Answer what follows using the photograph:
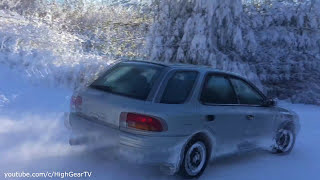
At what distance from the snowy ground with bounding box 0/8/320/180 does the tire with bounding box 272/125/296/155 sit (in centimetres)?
13

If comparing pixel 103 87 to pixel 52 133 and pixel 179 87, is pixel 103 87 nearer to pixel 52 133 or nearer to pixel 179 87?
pixel 179 87

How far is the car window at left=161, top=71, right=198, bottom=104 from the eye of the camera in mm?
4906

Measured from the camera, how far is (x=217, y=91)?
5.54m

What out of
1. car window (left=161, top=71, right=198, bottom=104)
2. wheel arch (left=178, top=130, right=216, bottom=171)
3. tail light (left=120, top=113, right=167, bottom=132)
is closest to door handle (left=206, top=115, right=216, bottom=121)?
wheel arch (left=178, top=130, right=216, bottom=171)

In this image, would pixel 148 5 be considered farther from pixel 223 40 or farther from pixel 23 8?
pixel 23 8

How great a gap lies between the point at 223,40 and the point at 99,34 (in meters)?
4.53

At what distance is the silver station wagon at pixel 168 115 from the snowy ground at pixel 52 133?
1.06ft

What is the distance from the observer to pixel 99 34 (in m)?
14.8

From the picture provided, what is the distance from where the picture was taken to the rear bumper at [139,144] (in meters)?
4.56

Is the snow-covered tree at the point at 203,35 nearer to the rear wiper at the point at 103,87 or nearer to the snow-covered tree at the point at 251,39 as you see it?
the snow-covered tree at the point at 251,39

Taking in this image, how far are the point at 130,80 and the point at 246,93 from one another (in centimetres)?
191

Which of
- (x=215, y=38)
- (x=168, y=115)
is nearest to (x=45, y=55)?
(x=215, y=38)

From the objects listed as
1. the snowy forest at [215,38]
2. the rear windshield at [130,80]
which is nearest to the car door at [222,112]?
the rear windshield at [130,80]

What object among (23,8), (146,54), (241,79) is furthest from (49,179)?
(23,8)
